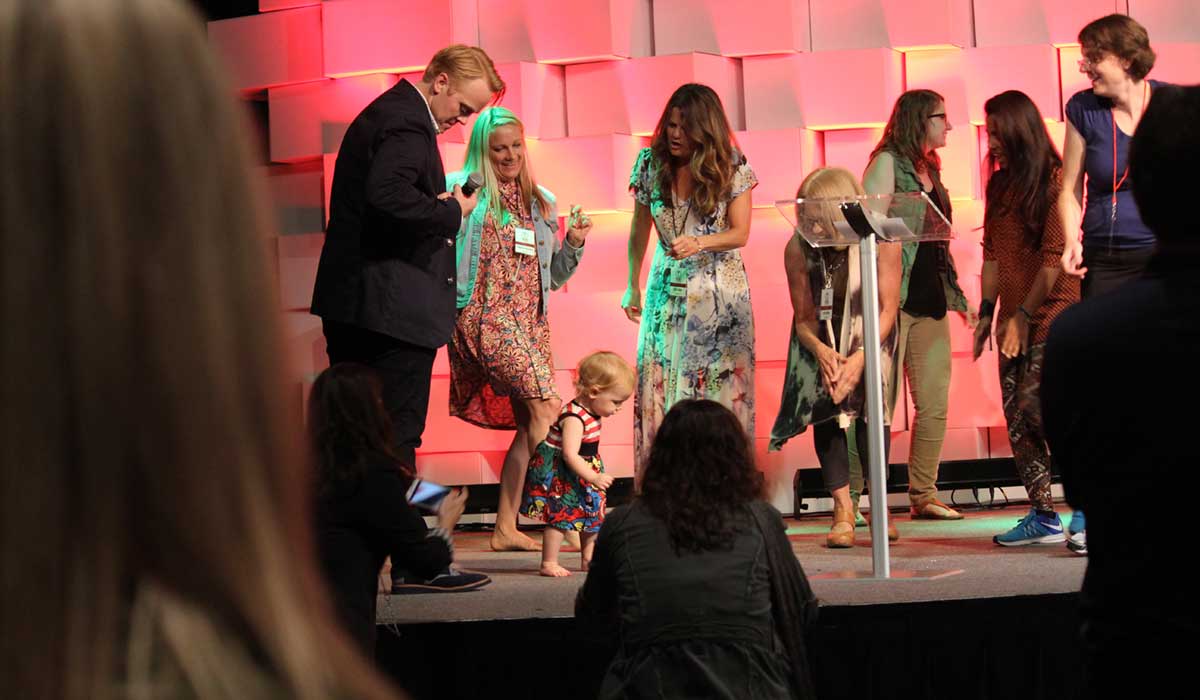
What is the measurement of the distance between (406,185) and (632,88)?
2.76 meters

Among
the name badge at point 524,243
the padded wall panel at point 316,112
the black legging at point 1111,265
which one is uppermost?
the padded wall panel at point 316,112

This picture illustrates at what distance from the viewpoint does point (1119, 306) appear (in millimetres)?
1514

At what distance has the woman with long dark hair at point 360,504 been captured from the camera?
9.21 ft

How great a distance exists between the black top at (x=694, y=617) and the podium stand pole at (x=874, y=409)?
107cm

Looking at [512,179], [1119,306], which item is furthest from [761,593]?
[512,179]

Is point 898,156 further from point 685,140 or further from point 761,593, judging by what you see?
point 761,593

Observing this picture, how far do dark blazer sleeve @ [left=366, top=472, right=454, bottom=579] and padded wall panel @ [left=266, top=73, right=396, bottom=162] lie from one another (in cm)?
380

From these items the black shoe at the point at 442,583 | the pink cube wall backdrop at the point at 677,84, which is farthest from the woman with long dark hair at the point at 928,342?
the black shoe at the point at 442,583

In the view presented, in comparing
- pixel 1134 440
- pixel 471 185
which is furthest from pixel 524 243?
pixel 1134 440

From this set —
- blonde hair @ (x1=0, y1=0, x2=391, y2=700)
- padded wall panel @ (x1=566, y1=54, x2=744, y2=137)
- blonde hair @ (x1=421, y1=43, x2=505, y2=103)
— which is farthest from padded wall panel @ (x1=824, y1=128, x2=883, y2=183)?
blonde hair @ (x1=0, y1=0, x2=391, y2=700)

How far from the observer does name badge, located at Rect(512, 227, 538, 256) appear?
16.1 ft

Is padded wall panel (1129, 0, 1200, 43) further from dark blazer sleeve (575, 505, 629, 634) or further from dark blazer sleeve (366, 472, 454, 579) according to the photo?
dark blazer sleeve (366, 472, 454, 579)

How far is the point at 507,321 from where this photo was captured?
4.85m

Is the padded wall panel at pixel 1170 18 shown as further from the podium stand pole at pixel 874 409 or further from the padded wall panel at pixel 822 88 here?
the podium stand pole at pixel 874 409
